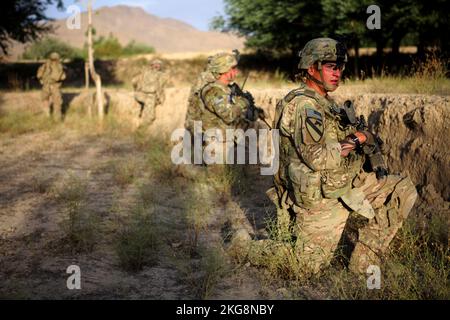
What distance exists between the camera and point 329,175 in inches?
139

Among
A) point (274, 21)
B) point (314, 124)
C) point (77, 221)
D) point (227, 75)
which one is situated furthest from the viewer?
point (274, 21)

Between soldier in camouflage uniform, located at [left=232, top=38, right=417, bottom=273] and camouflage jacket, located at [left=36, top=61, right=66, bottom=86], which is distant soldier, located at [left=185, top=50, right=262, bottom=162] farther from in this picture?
camouflage jacket, located at [left=36, top=61, right=66, bottom=86]

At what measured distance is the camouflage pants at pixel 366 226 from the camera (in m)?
3.63

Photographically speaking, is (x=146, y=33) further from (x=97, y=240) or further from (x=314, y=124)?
(x=314, y=124)

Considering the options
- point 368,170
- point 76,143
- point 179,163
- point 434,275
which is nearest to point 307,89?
point 368,170

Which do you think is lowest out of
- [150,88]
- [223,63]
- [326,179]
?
[326,179]

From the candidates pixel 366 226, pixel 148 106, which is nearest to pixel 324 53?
pixel 366 226

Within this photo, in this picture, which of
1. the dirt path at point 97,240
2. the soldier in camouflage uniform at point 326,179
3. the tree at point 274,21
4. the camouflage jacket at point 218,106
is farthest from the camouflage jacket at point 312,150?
the tree at point 274,21

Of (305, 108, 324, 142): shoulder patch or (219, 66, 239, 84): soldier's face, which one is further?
(219, 66, 239, 84): soldier's face

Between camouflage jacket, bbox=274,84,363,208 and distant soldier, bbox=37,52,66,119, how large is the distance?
1069 centimetres

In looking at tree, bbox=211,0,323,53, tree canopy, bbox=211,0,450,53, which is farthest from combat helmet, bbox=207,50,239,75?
tree, bbox=211,0,323,53

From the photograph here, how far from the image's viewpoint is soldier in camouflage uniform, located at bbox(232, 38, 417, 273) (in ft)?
11.4

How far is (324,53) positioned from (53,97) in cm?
1123

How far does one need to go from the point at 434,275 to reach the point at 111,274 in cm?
251
